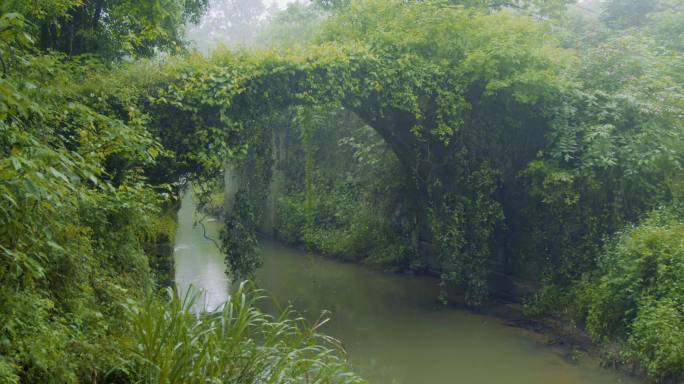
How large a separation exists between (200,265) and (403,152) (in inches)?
195

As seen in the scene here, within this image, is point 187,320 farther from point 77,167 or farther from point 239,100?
point 239,100

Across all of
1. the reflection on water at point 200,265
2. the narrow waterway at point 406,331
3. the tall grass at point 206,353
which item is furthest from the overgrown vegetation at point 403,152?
the reflection on water at point 200,265

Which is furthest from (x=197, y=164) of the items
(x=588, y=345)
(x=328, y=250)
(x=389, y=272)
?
(x=328, y=250)

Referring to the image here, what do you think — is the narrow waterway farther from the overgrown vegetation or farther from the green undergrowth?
the overgrown vegetation

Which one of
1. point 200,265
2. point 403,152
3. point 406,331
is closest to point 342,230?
point 200,265

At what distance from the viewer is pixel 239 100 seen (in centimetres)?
696

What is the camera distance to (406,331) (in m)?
8.13

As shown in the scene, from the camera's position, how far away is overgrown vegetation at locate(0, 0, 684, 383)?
3.89 m

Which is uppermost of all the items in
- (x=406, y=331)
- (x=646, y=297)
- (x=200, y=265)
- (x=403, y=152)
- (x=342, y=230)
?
(x=403, y=152)

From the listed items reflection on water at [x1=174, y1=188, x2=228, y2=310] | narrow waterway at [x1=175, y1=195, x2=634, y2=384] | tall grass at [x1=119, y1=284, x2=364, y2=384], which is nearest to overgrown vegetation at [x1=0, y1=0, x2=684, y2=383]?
tall grass at [x1=119, y1=284, x2=364, y2=384]

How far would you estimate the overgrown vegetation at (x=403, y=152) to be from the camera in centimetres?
389

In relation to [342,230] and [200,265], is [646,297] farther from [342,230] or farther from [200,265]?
[200,265]

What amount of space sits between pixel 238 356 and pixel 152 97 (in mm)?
3476

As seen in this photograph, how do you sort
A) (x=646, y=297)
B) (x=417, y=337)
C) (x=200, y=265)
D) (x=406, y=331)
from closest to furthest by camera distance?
(x=646, y=297), (x=417, y=337), (x=406, y=331), (x=200, y=265)
